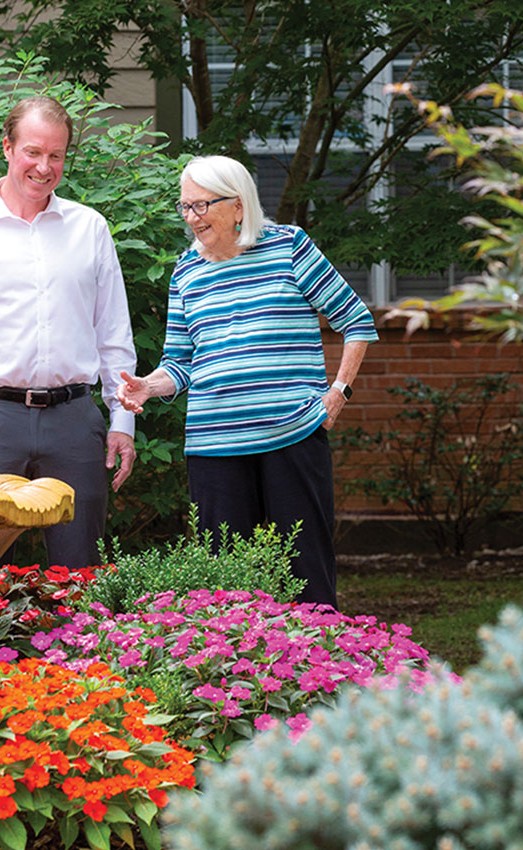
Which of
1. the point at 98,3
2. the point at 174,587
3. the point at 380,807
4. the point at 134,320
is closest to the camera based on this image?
the point at 380,807

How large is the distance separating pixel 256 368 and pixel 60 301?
64 centimetres

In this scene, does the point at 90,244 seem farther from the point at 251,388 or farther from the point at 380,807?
the point at 380,807

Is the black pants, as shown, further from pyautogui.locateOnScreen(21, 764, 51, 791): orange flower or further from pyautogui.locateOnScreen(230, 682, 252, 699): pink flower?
pyautogui.locateOnScreen(21, 764, 51, 791): orange flower

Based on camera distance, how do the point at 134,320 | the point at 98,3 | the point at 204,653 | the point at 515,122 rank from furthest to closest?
the point at 515,122 < the point at 98,3 < the point at 134,320 < the point at 204,653

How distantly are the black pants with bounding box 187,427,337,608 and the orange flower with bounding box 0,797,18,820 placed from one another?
5.46 feet

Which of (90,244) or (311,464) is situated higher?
(90,244)

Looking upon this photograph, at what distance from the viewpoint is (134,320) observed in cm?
509

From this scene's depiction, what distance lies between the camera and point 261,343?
Answer: 403 cm

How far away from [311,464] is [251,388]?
1.02 ft

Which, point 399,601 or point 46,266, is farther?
point 399,601

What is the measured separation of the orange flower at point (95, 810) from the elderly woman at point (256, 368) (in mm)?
1561

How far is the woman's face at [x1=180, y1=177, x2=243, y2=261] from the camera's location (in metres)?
3.99

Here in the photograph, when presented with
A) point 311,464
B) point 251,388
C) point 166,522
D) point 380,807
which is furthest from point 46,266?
point 380,807

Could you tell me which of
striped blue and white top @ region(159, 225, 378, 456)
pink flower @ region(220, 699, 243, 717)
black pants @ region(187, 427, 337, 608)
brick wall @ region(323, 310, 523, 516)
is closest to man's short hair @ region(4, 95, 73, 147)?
striped blue and white top @ region(159, 225, 378, 456)
